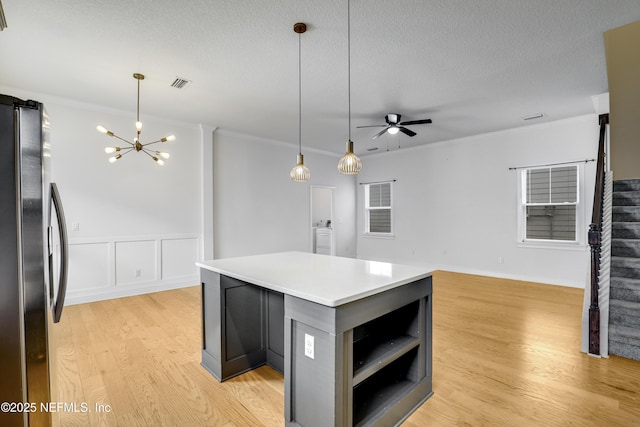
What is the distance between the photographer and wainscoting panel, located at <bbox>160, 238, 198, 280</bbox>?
4930 millimetres

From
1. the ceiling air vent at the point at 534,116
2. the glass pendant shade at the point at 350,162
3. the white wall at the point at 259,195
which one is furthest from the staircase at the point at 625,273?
the white wall at the point at 259,195

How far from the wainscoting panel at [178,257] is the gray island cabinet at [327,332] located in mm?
2899

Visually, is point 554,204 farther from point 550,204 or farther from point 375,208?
point 375,208

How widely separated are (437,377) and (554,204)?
433 centimetres

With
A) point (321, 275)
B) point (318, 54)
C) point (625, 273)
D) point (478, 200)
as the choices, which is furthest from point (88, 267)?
point (478, 200)

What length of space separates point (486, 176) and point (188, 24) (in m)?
5.48

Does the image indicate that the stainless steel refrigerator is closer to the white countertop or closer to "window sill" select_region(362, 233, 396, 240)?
the white countertop

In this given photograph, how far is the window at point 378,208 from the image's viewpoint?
761cm

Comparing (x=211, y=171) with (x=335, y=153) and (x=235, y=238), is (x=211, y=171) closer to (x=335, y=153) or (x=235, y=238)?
(x=235, y=238)

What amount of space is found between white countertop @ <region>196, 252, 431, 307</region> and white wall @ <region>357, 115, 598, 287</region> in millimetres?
4158

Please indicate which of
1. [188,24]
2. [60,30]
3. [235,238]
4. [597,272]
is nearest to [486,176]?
[597,272]

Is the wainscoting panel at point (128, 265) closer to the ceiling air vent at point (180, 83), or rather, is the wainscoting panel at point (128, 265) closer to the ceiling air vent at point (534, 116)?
the ceiling air vent at point (180, 83)

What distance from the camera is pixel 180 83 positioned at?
3.58 meters

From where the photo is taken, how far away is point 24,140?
1.16 m
